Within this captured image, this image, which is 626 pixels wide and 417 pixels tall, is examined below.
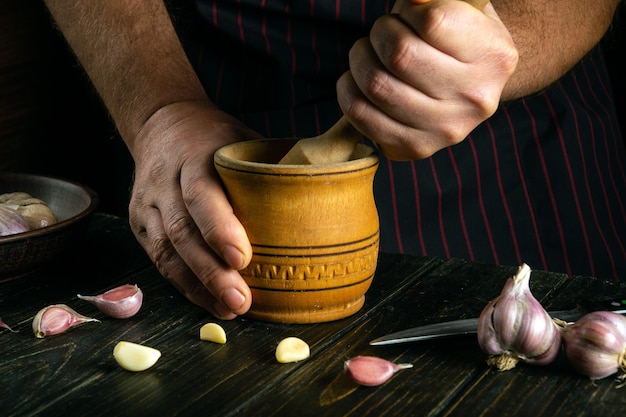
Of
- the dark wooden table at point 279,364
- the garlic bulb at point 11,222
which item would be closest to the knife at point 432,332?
the dark wooden table at point 279,364

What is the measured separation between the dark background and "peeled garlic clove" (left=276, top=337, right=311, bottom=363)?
1.04m

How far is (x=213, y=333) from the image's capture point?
3.05 feet

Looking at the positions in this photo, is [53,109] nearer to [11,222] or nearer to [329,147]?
[11,222]

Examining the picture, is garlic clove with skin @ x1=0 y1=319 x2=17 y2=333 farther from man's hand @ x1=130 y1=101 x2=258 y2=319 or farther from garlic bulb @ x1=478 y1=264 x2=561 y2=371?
garlic bulb @ x1=478 y1=264 x2=561 y2=371

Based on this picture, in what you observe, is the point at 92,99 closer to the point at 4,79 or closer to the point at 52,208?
the point at 4,79

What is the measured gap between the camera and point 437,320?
983 mm

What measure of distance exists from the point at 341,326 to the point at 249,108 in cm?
69

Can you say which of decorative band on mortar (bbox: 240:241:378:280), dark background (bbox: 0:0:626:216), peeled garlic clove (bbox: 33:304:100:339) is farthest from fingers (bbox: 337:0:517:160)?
dark background (bbox: 0:0:626:216)

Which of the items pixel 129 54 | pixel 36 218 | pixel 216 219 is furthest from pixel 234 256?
pixel 129 54

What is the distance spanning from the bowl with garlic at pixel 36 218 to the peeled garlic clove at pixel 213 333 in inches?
11.3

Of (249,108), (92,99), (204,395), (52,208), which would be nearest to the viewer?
(204,395)

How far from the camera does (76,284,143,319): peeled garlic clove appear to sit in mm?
981

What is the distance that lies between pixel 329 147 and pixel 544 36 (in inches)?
25.4

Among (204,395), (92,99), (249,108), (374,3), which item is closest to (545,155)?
(374,3)
